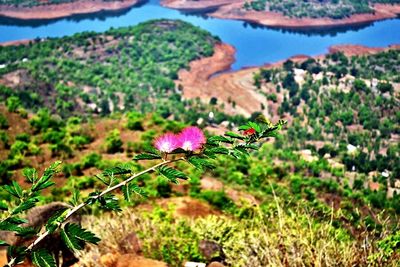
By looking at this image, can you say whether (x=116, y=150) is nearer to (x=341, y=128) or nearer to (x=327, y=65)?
(x=341, y=128)

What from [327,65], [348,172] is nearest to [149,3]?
[327,65]

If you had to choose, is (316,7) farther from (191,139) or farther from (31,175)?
(31,175)

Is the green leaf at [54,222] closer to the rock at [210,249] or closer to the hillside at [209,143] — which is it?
the hillside at [209,143]

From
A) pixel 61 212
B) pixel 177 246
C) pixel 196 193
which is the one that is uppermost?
pixel 61 212

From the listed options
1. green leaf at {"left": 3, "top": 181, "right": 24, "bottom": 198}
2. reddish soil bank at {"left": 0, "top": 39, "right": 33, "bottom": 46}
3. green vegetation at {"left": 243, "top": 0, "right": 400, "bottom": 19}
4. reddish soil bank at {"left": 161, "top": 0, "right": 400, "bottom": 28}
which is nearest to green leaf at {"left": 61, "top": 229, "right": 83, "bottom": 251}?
green leaf at {"left": 3, "top": 181, "right": 24, "bottom": 198}

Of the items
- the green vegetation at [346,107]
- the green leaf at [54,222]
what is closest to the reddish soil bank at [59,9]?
Result: the green vegetation at [346,107]

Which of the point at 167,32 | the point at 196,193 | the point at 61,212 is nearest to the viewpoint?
the point at 61,212
